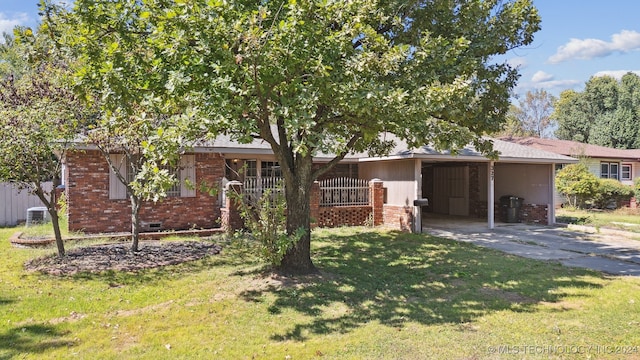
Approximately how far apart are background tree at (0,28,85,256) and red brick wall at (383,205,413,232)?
947 centimetres

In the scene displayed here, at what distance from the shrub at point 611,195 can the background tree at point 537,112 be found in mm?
30433

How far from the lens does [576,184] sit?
65.8 ft

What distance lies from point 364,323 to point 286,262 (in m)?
2.46

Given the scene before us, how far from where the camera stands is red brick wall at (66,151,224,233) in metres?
12.0

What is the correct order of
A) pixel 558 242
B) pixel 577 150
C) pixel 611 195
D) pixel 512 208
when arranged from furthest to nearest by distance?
1. pixel 577 150
2. pixel 611 195
3. pixel 512 208
4. pixel 558 242

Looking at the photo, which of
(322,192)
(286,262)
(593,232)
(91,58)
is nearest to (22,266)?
(91,58)

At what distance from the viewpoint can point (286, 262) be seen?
7.74 metres

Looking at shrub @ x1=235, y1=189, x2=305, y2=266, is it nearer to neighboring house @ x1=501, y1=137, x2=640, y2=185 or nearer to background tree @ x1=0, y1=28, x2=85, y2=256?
background tree @ x1=0, y1=28, x2=85, y2=256

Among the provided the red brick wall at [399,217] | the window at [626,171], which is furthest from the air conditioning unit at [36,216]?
the window at [626,171]

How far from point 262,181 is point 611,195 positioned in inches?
730

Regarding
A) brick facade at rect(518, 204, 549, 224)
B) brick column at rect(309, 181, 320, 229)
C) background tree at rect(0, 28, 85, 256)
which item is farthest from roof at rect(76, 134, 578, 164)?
background tree at rect(0, 28, 85, 256)

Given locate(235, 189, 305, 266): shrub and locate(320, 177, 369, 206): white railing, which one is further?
locate(320, 177, 369, 206): white railing

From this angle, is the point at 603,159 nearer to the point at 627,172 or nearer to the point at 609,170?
the point at 609,170

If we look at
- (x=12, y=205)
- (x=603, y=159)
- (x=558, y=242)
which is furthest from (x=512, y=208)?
(x=12, y=205)
